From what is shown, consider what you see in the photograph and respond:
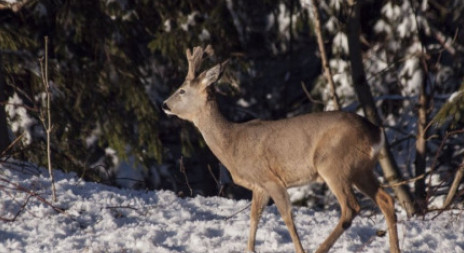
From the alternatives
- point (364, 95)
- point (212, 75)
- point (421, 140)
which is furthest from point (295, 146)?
point (421, 140)

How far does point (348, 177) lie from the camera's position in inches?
260

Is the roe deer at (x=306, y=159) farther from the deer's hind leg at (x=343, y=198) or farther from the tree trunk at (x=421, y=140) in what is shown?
the tree trunk at (x=421, y=140)

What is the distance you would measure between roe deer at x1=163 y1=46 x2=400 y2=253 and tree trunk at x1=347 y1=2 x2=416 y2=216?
353 cm

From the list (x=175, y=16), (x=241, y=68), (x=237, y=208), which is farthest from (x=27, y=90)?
(x=237, y=208)

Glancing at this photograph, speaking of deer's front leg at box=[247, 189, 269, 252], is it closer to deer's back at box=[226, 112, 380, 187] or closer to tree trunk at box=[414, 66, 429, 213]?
deer's back at box=[226, 112, 380, 187]

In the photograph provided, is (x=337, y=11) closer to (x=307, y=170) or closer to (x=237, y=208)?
(x=237, y=208)

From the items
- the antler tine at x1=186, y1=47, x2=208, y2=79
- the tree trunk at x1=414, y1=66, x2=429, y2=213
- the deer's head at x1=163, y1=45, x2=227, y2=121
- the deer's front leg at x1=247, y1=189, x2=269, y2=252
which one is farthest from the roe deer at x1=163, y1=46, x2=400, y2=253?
the tree trunk at x1=414, y1=66, x2=429, y2=213

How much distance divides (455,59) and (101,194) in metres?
6.19

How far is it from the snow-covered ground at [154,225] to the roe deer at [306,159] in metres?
0.32

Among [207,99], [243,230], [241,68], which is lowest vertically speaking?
[243,230]

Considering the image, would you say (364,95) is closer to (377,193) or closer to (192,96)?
(192,96)

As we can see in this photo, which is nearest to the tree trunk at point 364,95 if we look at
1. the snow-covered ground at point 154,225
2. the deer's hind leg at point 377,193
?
the snow-covered ground at point 154,225

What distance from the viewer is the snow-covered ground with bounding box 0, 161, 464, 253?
6684mm

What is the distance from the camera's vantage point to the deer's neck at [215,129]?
725 cm
